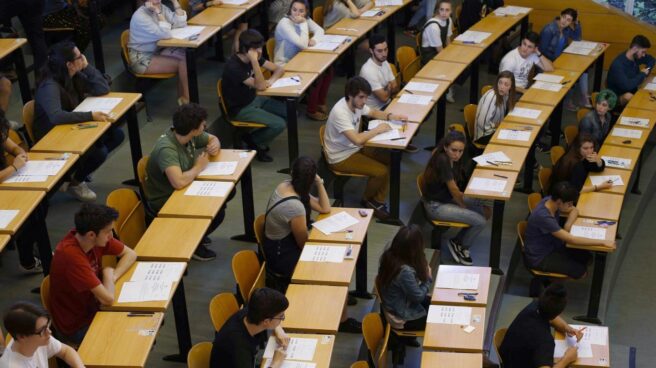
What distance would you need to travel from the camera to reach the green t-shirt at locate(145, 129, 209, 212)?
6668 mm

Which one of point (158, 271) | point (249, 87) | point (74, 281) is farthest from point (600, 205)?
point (74, 281)

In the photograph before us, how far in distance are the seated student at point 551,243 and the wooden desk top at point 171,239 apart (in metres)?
Answer: 2.83

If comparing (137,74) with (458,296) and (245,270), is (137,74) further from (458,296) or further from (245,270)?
(458,296)

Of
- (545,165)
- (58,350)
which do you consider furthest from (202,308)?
(545,165)

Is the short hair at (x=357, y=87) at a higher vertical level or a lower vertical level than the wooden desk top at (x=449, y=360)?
higher

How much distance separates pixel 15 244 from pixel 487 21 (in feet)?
21.2

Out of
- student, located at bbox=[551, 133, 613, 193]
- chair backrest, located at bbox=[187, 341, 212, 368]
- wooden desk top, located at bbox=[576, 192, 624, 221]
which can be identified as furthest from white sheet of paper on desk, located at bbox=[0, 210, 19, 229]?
student, located at bbox=[551, 133, 613, 193]

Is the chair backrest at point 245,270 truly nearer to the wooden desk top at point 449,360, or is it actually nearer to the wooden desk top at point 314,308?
→ the wooden desk top at point 314,308

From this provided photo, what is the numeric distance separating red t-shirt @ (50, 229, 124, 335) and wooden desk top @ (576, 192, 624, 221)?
13.5 feet

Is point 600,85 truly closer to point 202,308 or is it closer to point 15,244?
point 202,308

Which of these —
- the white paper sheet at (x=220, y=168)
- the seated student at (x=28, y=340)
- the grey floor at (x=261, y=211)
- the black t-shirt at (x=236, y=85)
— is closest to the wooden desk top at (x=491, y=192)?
the grey floor at (x=261, y=211)

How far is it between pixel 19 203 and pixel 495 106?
4747 millimetres

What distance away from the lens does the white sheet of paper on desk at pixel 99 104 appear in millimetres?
7383

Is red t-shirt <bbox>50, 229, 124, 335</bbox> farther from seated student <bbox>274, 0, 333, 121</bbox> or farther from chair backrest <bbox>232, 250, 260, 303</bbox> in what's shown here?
seated student <bbox>274, 0, 333, 121</bbox>
